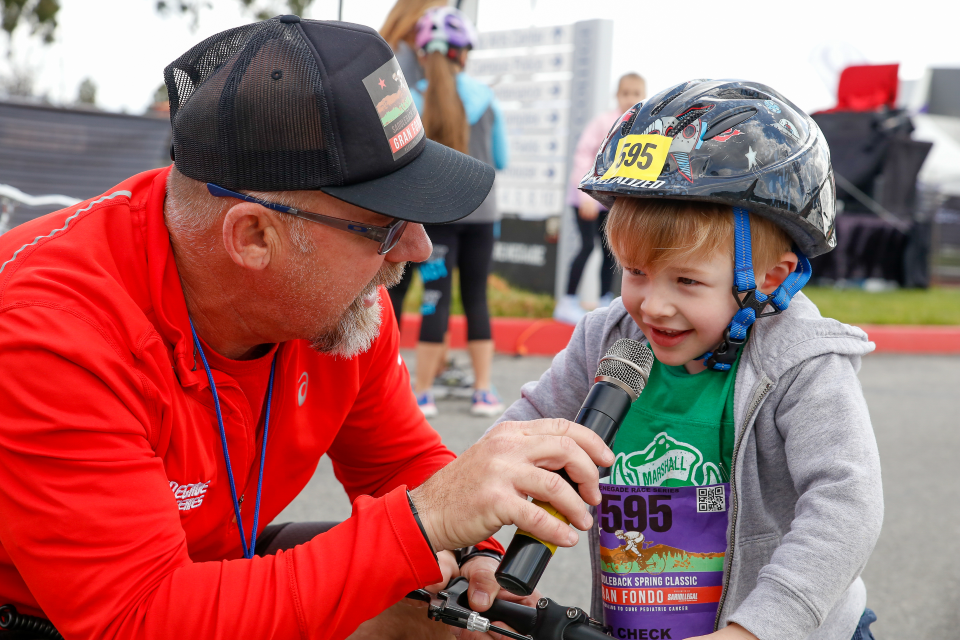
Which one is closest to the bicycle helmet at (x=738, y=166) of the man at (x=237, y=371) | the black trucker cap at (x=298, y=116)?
the man at (x=237, y=371)

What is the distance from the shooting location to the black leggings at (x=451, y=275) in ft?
16.6

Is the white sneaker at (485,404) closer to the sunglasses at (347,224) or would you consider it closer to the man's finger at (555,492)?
the sunglasses at (347,224)

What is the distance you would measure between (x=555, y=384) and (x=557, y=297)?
7.51 m

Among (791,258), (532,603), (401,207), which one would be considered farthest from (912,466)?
(401,207)

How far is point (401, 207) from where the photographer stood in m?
1.60

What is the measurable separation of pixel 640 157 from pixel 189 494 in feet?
3.95

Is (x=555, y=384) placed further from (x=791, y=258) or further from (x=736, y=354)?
(x=791, y=258)

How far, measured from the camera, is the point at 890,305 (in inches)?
421

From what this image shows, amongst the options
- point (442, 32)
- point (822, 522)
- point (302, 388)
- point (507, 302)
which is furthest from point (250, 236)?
point (507, 302)

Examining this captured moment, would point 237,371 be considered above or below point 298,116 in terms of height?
below

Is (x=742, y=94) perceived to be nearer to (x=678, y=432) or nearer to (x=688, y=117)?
(x=688, y=117)

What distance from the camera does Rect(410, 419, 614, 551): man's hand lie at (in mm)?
1358

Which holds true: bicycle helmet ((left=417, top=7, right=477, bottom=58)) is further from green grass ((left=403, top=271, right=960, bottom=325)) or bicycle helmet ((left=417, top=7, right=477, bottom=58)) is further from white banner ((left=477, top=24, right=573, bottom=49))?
white banner ((left=477, top=24, right=573, bottom=49))

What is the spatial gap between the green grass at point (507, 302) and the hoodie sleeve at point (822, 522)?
688 centimetres
